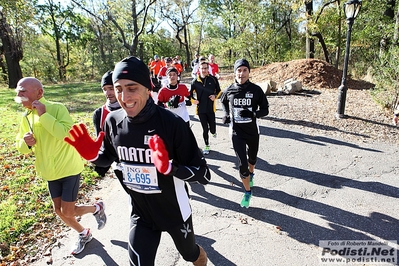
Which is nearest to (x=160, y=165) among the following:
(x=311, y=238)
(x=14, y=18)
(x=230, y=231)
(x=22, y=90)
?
(x=22, y=90)

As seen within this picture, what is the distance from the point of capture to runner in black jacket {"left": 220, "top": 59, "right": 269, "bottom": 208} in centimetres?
411

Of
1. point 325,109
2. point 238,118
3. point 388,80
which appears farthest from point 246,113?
point 388,80

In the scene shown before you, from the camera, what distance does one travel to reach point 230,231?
145 inches

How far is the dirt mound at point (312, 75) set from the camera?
1344 centimetres

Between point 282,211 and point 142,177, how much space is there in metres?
2.74

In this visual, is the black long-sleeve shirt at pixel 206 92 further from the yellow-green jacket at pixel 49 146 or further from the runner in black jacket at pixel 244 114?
the yellow-green jacket at pixel 49 146

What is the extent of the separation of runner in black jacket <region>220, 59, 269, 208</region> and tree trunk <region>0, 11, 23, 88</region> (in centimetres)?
2280

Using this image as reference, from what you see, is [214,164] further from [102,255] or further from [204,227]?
[102,255]

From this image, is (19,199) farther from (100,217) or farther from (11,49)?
(11,49)

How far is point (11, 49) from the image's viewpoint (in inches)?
835

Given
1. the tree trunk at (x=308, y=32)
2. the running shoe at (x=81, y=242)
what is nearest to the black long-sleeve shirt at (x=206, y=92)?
the running shoe at (x=81, y=242)

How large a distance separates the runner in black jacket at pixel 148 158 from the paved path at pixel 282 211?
3.83 feet

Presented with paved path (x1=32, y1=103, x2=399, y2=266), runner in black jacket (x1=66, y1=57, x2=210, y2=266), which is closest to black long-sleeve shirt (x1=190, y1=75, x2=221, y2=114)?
paved path (x1=32, y1=103, x2=399, y2=266)

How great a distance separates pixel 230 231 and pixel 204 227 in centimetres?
40
